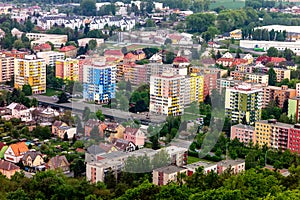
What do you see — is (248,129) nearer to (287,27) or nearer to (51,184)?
(51,184)

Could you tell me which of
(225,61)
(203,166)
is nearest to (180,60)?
(225,61)

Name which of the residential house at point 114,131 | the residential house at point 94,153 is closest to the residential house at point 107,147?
the residential house at point 94,153

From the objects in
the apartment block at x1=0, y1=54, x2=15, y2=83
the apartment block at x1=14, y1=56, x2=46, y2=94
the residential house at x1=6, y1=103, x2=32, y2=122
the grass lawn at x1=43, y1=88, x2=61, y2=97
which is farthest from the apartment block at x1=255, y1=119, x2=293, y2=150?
the apartment block at x1=0, y1=54, x2=15, y2=83

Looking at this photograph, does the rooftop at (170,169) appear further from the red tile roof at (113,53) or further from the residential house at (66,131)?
the red tile roof at (113,53)

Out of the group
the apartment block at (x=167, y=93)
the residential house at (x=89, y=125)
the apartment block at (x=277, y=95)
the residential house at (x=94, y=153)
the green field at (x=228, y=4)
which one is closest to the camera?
the residential house at (x=94, y=153)

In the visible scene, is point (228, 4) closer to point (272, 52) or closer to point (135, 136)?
point (272, 52)

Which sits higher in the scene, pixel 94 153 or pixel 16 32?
pixel 16 32

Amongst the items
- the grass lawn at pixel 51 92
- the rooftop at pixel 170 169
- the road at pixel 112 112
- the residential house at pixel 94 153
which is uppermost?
the road at pixel 112 112
